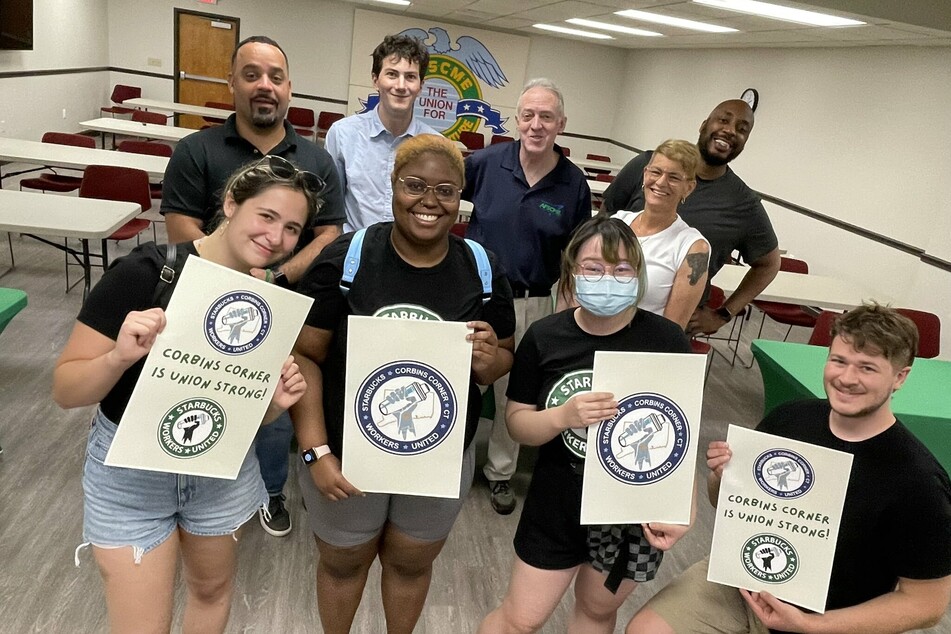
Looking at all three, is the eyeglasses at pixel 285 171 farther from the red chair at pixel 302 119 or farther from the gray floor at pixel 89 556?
the red chair at pixel 302 119

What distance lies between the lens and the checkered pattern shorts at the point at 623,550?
1645 millimetres

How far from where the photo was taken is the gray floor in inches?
87.1

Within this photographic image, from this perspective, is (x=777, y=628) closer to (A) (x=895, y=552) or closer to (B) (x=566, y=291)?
(A) (x=895, y=552)

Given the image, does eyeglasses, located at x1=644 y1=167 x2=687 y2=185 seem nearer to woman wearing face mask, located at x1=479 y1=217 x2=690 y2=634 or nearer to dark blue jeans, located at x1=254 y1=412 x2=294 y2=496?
woman wearing face mask, located at x1=479 y1=217 x2=690 y2=634

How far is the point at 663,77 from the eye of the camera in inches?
456

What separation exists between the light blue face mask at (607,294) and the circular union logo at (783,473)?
48cm

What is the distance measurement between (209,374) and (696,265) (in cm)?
158

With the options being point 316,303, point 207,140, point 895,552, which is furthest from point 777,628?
point 207,140

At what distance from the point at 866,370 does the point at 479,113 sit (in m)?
12.0

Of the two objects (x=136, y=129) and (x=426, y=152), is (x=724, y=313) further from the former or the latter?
(x=136, y=129)

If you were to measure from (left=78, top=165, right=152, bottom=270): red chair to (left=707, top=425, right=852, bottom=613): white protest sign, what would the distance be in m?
4.46

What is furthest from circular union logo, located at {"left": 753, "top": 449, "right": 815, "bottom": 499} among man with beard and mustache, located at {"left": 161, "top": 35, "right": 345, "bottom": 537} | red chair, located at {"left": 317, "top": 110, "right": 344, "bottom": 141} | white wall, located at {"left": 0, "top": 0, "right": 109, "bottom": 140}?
red chair, located at {"left": 317, "top": 110, "right": 344, "bottom": 141}

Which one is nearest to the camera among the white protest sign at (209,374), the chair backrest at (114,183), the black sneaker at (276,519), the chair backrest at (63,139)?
the white protest sign at (209,374)

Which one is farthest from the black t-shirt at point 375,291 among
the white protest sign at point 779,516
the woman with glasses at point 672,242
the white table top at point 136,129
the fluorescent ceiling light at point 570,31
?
the fluorescent ceiling light at point 570,31
